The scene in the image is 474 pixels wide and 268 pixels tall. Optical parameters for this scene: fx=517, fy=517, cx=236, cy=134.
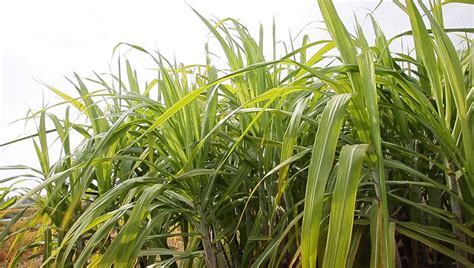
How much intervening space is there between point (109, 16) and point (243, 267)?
149cm

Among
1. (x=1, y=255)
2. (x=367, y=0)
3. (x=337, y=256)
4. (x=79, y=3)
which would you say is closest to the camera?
(x=337, y=256)

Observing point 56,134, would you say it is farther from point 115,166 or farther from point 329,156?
point 329,156

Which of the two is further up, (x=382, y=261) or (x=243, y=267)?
(x=382, y=261)

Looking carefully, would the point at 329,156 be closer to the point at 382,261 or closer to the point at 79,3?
the point at 382,261

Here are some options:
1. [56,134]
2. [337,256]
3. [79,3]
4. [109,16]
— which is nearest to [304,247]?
[337,256]

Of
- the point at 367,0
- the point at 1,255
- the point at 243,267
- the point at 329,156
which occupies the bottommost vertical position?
the point at 1,255

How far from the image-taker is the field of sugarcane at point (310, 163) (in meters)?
0.45

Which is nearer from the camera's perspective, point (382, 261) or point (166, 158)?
point (382, 261)

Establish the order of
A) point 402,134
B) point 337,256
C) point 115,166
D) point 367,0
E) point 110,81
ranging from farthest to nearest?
point 367,0, point 110,81, point 115,166, point 402,134, point 337,256

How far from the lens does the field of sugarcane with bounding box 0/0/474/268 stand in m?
0.45

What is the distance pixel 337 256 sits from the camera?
38cm

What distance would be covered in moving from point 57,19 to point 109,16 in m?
0.32

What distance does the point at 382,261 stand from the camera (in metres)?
0.44

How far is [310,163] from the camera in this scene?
0.40 metres
